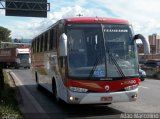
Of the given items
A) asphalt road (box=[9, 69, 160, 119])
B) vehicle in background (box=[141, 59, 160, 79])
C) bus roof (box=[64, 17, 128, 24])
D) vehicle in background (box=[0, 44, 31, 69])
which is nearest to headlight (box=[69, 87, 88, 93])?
asphalt road (box=[9, 69, 160, 119])

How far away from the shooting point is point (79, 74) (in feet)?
38.1

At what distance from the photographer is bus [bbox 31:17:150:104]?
37.8ft

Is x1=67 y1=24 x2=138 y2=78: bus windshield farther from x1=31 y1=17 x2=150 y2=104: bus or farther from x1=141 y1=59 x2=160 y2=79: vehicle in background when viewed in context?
x1=141 y1=59 x2=160 y2=79: vehicle in background

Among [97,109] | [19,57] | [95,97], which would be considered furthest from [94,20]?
[19,57]

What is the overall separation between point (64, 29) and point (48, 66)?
391 centimetres

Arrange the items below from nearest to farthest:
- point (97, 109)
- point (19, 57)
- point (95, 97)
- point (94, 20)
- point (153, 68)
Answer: point (95, 97), point (94, 20), point (97, 109), point (153, 68), point (19, 57)

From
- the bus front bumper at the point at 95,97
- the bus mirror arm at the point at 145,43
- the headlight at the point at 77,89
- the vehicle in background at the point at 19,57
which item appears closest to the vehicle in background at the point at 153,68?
the bus mirror arm at the point at 145,43

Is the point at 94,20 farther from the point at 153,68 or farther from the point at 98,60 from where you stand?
the point at 153,68

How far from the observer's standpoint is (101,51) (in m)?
11.9

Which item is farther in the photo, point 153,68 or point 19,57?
point 19,57

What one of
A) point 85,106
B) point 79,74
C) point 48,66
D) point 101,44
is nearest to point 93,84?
point 79,74

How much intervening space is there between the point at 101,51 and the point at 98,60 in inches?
11.6

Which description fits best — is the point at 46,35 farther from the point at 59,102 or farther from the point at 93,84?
the point at 93,84

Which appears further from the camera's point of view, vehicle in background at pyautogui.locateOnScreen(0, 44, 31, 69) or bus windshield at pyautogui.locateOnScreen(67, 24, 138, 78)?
vehicle in background at pyautogui.locateOnScreen(0, 44, 31, 69)
